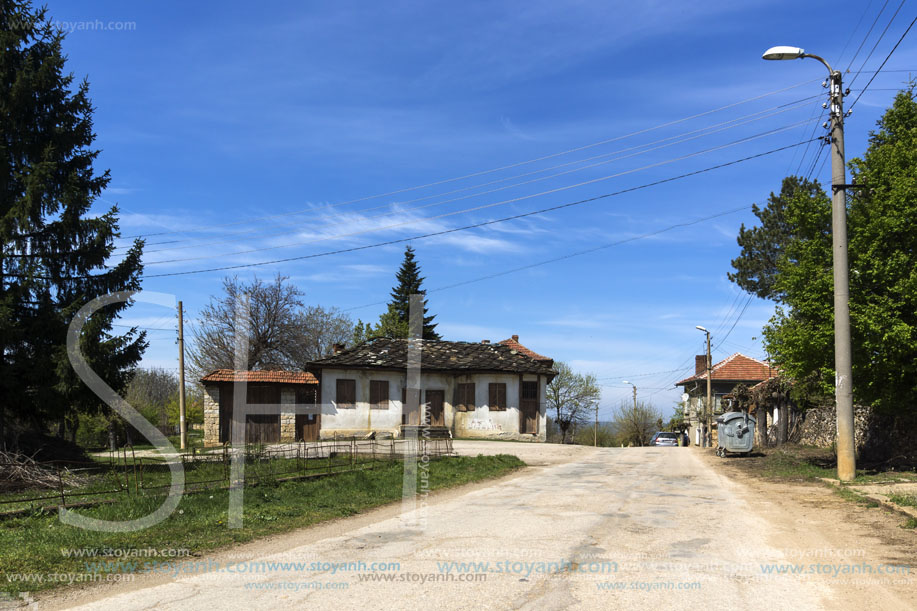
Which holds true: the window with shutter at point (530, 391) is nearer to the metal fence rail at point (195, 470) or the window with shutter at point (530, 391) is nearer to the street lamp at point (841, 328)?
the metal fence rail at point (195, 470)

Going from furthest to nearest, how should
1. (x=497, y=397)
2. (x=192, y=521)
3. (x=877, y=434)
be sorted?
(x=497, y=397)
(x=877, y=434)
(x=192, y=521)

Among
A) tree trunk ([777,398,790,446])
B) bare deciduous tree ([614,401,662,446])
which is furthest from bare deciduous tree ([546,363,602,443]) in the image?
tree trunk ([777,398,790,446])

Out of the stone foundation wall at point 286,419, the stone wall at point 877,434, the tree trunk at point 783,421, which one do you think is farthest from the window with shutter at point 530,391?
the stone wall at point 877,434

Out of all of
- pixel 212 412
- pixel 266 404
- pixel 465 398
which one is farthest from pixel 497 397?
pixel 212 412

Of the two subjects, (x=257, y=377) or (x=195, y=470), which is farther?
(x=257, y=377)

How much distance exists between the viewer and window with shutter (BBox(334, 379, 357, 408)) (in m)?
33.1

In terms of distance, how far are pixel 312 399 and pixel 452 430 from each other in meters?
7.47

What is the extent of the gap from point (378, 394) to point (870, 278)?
935 inches

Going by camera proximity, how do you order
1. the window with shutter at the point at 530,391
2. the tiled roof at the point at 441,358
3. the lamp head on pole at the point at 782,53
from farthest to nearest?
the window with shutter at the point at 530,391 → the tiled roof at the point at 441,358 → the lamp head on pole at the point at 782,53

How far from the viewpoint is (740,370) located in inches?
2223

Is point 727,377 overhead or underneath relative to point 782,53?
underneath

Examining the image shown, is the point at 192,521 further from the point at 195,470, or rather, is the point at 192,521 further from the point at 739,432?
the point at 739,432

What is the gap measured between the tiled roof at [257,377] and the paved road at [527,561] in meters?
21.0

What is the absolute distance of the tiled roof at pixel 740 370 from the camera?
55469 mm
